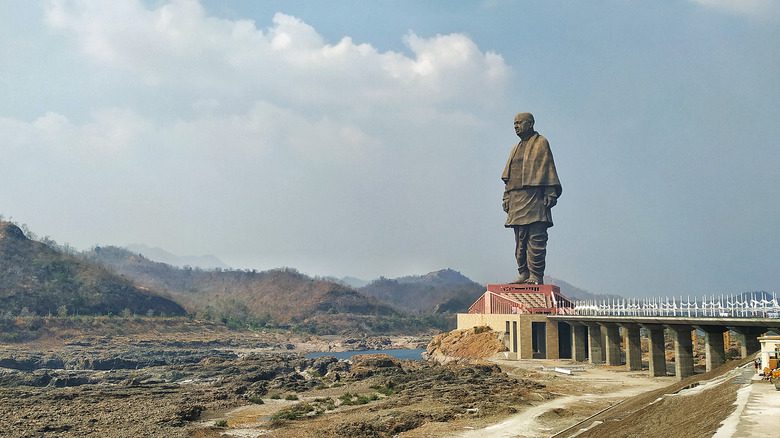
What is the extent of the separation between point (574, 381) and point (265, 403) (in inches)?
1275

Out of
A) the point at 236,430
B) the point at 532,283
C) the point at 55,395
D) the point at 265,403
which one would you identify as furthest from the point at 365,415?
the point at 532,283

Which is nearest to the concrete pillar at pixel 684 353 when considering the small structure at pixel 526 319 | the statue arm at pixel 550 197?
the small structure at pixel 526 319

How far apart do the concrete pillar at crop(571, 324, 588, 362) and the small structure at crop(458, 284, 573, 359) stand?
4.04 metres

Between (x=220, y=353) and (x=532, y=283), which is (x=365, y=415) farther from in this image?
(x=220, y=353)

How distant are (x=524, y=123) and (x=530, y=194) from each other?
13669mm

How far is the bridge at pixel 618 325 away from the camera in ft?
197

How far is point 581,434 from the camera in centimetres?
3959

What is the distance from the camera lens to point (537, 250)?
126m

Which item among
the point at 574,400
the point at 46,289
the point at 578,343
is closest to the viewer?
the point at 574,400

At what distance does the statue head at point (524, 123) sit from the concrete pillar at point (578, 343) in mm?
45486

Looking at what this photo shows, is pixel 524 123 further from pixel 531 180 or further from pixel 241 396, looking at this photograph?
pixel 241 396

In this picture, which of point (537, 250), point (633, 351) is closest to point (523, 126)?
point (537, 250)

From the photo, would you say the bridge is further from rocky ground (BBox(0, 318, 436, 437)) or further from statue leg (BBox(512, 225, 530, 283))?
rocky ground (BBox(0, 318, 436, 437))

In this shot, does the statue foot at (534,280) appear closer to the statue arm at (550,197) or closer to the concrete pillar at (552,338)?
the statue arm at (550,197)
